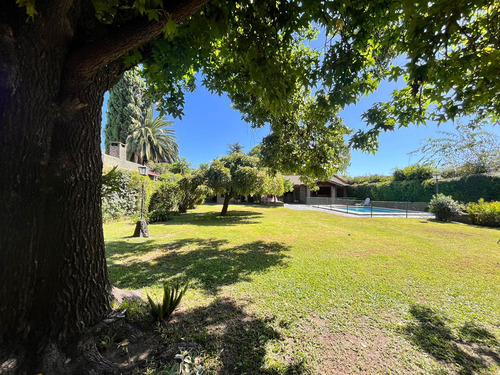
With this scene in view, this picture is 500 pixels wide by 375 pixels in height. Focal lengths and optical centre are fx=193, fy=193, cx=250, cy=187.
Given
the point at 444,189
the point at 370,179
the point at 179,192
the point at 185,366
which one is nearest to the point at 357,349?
the point at 185,366

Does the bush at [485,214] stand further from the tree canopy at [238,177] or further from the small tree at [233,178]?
the small tree at [233,178]

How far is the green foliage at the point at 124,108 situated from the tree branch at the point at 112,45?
2645 centimetres

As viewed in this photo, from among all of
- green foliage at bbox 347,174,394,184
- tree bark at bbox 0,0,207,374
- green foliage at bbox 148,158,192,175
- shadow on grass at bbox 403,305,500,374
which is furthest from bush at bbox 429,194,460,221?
green foliage at bbox 148,158,192,175

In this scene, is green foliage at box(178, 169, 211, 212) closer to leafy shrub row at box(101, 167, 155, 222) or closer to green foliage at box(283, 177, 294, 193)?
leafy shrub row at box(101, 167, 155, 222)

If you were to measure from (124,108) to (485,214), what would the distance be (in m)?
34.5

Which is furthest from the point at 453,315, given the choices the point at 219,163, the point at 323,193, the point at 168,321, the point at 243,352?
the point at 323,193

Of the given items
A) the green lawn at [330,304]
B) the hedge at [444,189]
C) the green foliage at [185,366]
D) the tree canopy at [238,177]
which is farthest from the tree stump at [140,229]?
the hedge at [444,189]

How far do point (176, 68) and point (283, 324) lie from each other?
428cm

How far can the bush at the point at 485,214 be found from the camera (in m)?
10.5

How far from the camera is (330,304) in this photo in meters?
3.27

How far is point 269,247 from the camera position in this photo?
22.2 feet

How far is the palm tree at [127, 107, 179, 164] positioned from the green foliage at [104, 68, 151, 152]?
1.09m

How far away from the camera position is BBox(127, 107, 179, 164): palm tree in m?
24.4

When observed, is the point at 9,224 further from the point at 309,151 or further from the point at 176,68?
the point at 309,151
